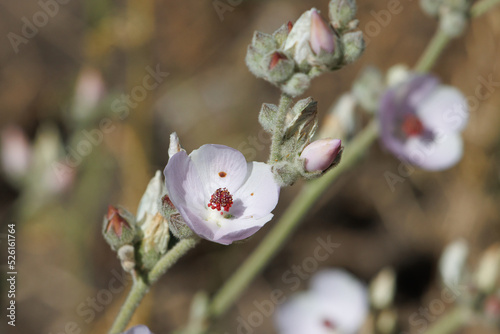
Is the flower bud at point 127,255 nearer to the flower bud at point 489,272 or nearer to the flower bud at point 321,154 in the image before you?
the flower bud at point 321,154

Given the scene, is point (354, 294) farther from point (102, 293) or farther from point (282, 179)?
point (282, 179)

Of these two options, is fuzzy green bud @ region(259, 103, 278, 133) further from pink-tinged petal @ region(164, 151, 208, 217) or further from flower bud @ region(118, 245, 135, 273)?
flower bud @ region(118, 245, 135, 273)

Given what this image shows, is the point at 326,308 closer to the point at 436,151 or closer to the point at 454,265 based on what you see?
the point at 454,265

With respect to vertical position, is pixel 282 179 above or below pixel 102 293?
above

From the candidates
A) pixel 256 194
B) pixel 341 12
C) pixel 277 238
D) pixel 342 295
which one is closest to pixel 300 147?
pixel 256 194

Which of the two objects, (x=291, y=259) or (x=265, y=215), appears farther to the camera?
(x=291, y=259)

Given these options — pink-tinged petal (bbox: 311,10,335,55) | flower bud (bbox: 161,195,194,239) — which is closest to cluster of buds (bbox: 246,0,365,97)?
pink-tinged petal (bbox: 311,10,335,55)

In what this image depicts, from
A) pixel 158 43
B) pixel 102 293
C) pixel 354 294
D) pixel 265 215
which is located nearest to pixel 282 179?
pixel 265 215
